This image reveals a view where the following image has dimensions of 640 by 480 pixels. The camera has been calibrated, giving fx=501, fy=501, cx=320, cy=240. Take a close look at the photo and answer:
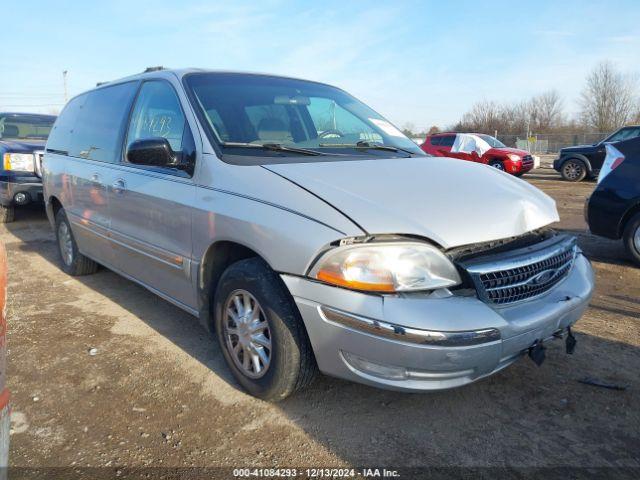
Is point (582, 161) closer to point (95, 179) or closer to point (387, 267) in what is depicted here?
point (95, 179)

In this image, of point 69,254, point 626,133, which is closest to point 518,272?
point 69,254

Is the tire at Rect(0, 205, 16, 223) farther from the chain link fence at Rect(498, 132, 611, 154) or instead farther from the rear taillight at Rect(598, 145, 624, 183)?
the chain link fence at Rect(498, 132, 611, 154)

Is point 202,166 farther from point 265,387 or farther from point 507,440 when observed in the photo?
point 507,440

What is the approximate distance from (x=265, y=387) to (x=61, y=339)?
186 cm

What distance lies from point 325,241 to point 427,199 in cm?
61

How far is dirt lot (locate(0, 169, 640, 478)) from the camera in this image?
2324 mm

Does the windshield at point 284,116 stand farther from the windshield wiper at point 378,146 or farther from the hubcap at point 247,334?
the hubcap at point 247,334

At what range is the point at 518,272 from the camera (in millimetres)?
2387

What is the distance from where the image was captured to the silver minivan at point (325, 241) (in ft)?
7.18

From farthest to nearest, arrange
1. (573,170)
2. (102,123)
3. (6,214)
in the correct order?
(573,170)
(6,214)
(102,123)

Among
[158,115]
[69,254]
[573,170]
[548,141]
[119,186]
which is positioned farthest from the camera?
[548,141]

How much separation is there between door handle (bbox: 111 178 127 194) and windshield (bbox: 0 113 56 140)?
633cm

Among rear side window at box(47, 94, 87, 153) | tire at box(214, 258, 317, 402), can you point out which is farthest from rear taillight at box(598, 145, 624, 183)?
rear side window at box(47, 94, 87, 153)

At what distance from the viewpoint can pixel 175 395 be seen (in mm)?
2840
